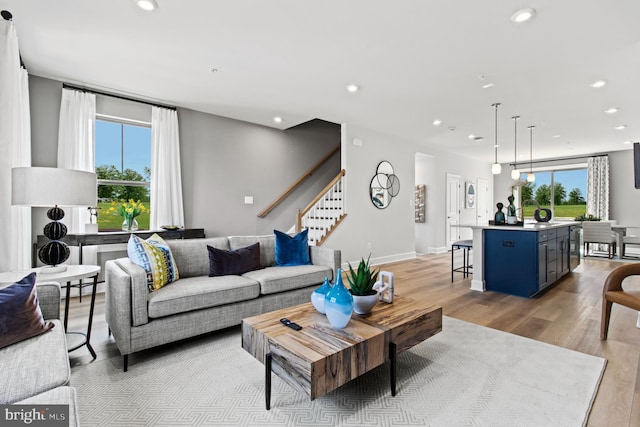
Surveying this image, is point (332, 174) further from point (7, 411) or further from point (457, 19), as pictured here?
point (7, 411)

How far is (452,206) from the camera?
820cm

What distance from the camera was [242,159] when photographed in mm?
5523

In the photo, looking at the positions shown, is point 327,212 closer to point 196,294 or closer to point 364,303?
point 196,294

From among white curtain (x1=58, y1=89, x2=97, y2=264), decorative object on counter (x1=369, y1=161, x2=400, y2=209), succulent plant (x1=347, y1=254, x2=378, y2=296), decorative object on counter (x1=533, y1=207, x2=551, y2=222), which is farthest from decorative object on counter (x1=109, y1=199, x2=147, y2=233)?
decorative object on counter (x1=533, y1=207, x2=551, y2=222)

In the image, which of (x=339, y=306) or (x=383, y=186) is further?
(x=383, y=186)

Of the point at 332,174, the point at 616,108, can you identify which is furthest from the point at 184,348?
the point at 616,108

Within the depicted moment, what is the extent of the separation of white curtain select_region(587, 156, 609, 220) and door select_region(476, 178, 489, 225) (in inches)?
96.9

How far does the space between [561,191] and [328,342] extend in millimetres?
10483

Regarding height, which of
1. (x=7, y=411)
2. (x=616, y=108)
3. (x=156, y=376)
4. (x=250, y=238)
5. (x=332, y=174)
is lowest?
(x=156, y=376)

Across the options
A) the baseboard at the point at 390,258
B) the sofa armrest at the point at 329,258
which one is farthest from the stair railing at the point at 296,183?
the sofa armrest at the point at 329,258

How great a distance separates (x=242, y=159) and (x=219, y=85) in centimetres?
171

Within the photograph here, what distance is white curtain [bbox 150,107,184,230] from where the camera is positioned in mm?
4516

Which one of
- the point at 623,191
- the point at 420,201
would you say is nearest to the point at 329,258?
the point at 420,201

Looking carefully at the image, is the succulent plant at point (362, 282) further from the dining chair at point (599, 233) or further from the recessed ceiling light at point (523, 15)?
the dining chair at point (599, 233)
